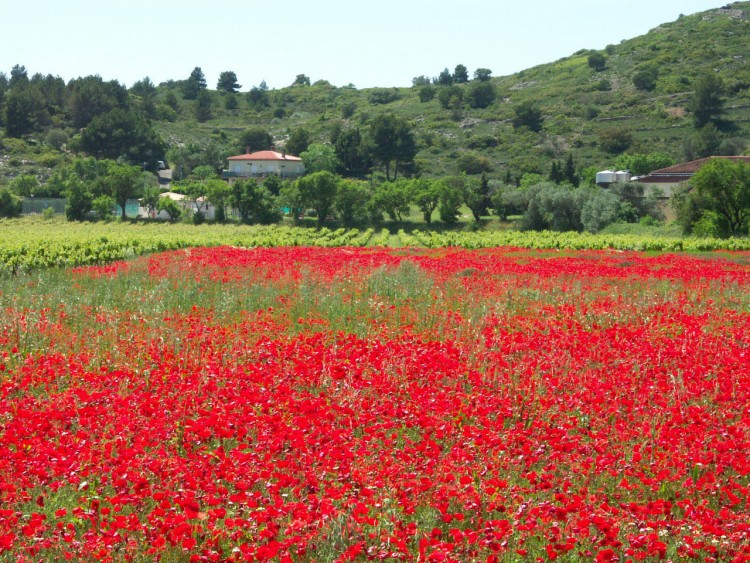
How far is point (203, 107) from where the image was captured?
175250mm

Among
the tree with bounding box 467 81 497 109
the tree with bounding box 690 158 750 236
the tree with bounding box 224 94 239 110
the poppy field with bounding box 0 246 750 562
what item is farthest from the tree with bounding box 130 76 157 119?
the poppy field with bounding box 0 246 750 562

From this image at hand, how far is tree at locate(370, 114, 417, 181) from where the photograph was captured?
112 metres

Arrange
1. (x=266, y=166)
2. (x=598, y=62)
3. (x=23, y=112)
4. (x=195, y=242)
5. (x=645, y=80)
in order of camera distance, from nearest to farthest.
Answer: (x=195, y=242) < (x=266, y=166) < (x=23, y=112) < (x=645, y=80) < (x=598, y=62)

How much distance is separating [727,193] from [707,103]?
2926 inches

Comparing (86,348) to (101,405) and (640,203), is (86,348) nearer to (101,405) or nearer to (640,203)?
(101,405)

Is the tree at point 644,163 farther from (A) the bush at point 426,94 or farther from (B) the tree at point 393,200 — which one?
(A) the bush at point 426,94

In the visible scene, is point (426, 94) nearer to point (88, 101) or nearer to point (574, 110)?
point (574, 110)

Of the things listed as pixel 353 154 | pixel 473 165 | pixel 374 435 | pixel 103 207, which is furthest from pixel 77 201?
pixel 374 435

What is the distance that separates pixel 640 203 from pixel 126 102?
106m

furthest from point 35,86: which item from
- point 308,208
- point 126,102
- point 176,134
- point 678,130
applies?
point 678,130

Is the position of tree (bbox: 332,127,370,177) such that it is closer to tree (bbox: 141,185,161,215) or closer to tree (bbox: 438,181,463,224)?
tree (bbox: 141,185,161,215)

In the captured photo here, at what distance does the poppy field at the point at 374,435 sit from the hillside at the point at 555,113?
87.0 m

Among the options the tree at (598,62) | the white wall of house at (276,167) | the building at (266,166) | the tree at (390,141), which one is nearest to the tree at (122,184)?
the building at (266,166)

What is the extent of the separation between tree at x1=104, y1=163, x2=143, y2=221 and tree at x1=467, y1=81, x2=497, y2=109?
95413 millimetres
